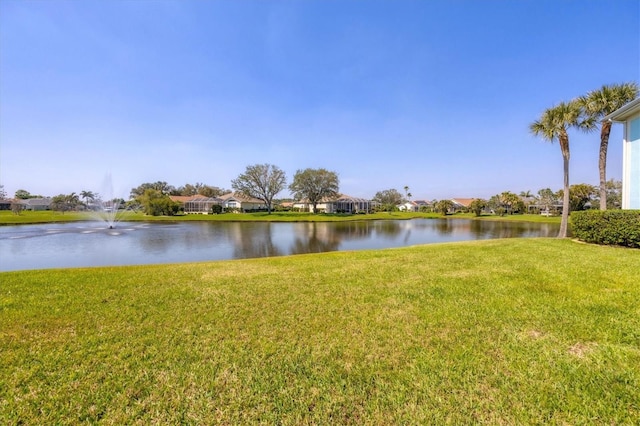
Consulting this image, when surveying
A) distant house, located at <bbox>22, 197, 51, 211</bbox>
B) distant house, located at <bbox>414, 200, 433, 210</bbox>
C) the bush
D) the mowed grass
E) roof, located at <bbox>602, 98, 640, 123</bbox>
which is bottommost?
the mowed grass

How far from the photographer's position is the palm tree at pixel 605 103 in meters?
15.4

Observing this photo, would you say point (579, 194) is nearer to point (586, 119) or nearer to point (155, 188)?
point (586, 119)

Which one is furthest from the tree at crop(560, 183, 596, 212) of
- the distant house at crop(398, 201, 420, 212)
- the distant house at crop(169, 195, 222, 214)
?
the distant house at crop(169, 195, 222, 214)

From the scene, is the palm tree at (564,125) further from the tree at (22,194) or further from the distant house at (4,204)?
the tree at (22,194)

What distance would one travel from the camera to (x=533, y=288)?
5836mm

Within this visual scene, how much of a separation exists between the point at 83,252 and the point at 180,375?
17610 mm

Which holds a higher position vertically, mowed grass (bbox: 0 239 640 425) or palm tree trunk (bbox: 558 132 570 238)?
palm tree trunk (bbox: 558 132 570 238)

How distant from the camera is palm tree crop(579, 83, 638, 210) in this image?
1538 cm

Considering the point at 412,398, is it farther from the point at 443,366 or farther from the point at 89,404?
the point at 89,404

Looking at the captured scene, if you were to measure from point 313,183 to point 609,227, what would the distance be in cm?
5937

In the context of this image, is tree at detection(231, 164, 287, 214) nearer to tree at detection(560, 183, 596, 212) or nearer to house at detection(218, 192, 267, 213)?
house at detection(218, 192, 267, 213)

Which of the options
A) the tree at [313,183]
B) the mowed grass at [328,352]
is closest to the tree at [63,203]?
the tree at [313,183]

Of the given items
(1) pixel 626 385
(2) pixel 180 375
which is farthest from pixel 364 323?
(1) pixel 626 385

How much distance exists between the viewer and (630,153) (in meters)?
12.1
